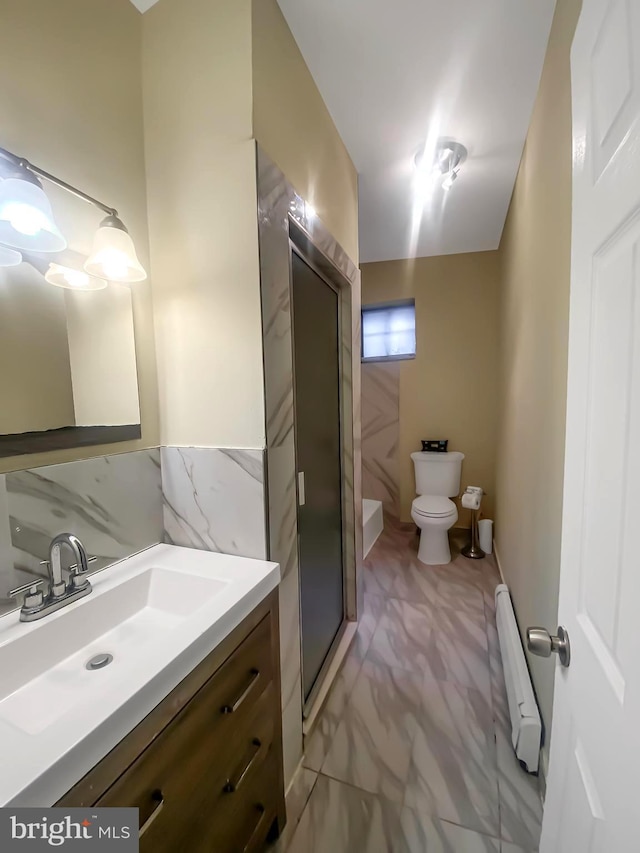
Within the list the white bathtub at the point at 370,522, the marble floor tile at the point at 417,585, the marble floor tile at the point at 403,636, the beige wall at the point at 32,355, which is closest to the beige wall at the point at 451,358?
the white bathtub at the point at 370,522

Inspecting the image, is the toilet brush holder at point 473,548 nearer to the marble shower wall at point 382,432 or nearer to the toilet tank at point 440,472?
the toilet tank at point 440,472

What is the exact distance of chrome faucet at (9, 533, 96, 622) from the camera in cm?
88

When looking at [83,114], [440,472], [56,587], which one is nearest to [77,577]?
[56,587]

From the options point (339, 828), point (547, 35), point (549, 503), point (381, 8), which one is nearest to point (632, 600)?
point (549, 503)

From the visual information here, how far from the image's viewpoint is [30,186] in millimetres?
865

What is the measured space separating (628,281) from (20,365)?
1.29m

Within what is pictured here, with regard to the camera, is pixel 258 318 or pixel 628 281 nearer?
pixel 628 281

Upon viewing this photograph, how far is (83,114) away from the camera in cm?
110

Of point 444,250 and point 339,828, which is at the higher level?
point 444,250

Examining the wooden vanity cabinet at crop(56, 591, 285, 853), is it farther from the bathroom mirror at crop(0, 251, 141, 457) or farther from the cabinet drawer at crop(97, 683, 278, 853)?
the bathroom mirror at crop(0, 251, 141, 457)

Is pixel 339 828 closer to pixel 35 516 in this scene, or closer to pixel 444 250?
pixel 35 516

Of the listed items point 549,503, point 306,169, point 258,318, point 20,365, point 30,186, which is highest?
point 306,169

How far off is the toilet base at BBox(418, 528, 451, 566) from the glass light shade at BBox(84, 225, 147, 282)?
2736 millimetres

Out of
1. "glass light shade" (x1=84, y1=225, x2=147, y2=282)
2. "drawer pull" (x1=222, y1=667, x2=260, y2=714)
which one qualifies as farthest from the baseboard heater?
"glass light shade" (x1=84, y1=225, x2=147, y2=282)
